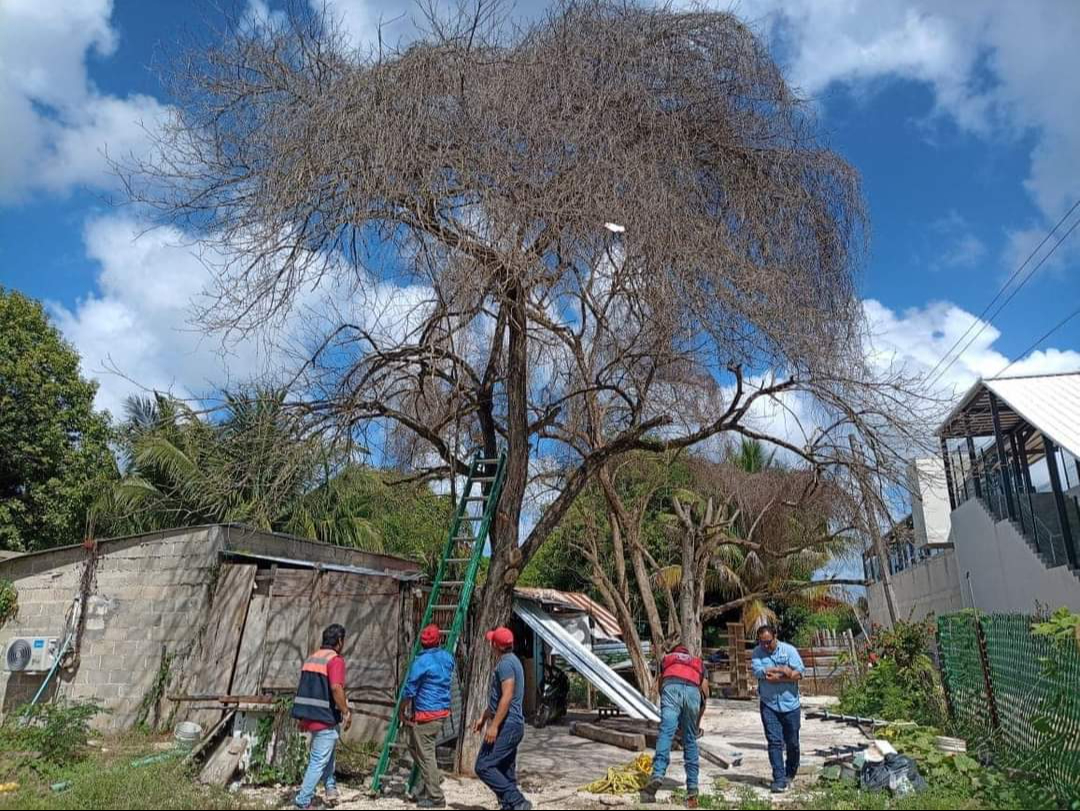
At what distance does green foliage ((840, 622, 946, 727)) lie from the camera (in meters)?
13.4

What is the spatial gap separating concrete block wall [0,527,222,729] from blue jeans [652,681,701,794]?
22.5 ft

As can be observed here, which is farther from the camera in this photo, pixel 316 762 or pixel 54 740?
pixel 54 740

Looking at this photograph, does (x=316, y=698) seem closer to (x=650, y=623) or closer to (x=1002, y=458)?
(x=650, y=623)

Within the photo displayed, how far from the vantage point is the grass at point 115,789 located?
20.9 feet

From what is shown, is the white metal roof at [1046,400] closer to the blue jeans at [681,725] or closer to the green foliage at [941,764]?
the green foliage at [941,764]

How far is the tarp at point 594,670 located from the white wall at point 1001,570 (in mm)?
10936

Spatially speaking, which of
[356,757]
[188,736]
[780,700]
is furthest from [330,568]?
[780,700]

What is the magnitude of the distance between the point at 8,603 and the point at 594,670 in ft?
29.0

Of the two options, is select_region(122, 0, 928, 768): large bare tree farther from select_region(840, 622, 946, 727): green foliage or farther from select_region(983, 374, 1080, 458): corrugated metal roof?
select_region(983, 374, 1080, 458): corrugated metal roof

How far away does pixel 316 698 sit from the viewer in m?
6.90

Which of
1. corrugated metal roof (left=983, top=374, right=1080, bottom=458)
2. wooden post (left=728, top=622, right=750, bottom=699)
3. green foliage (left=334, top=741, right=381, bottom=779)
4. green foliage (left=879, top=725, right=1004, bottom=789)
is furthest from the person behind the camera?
wooden post (left=728, top=622, right=750, bottom=699)

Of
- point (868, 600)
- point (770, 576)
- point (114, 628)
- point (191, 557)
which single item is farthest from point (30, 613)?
point (868, 600)

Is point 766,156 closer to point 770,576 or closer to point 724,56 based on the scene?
point 724,56

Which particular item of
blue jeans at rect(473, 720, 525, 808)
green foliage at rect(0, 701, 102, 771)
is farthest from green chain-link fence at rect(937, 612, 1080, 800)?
green foliage at rect(0, 701, 102, 771)
